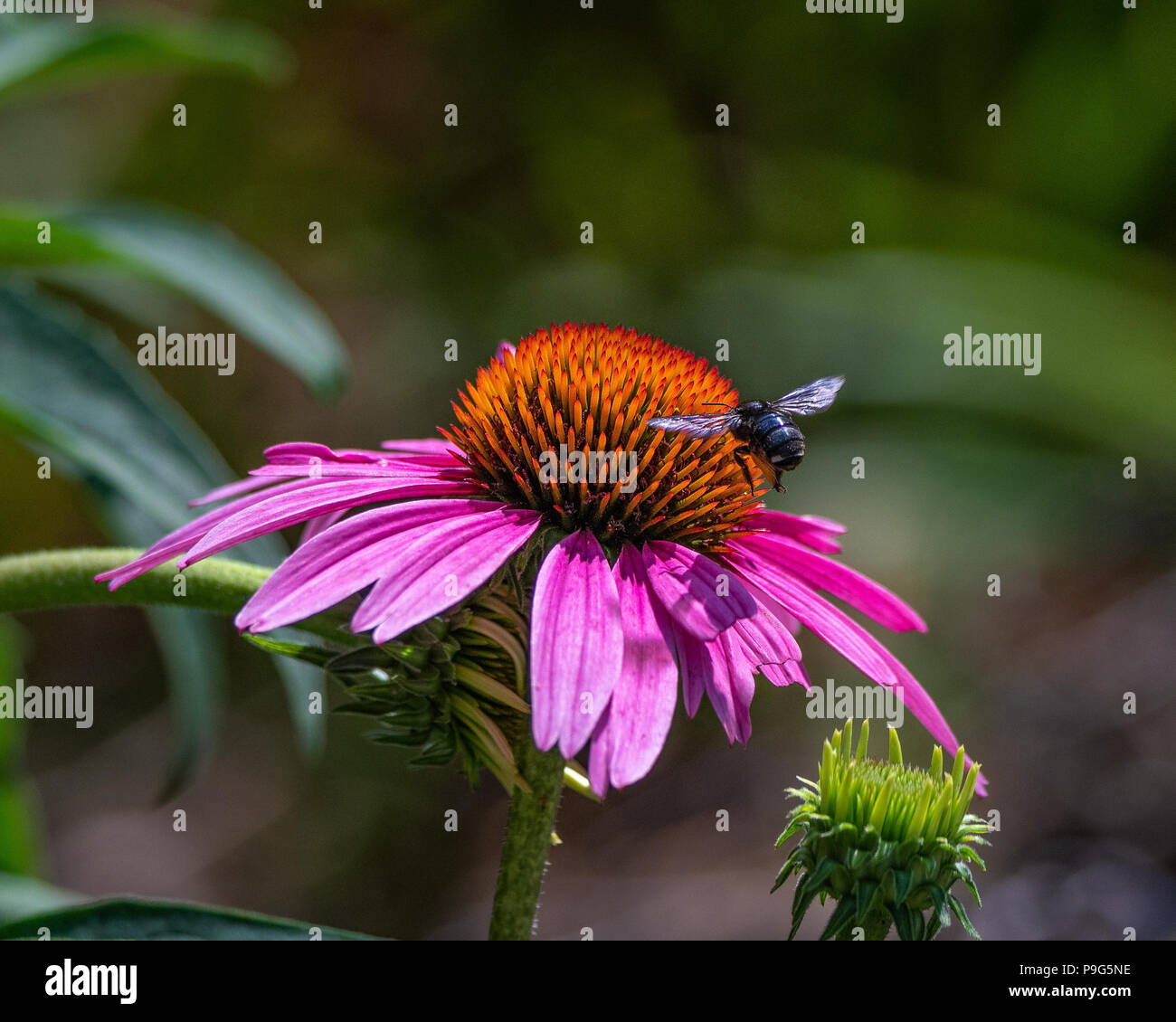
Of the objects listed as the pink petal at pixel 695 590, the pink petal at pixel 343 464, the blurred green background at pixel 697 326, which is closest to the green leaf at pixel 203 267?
the pink petal at pixel 343 464

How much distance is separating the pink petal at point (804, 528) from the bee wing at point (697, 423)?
123 mm

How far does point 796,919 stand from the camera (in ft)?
2.12

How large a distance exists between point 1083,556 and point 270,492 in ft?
9.69

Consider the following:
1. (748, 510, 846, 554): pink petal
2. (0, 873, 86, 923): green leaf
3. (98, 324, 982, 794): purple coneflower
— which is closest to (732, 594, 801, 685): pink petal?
(98, 324, 982, 794): purple coneflower

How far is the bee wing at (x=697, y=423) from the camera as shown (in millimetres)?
804

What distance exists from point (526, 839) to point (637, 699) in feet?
0.53

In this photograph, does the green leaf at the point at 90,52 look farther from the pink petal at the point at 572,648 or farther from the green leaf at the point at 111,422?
the pink petal at the point at 572,648

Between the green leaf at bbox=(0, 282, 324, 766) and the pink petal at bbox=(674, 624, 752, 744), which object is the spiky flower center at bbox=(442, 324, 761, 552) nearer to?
the pink petal at bbox=(674, 624, 752, 744)

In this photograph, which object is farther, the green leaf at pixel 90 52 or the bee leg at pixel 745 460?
the green leaf at pixel 90 52

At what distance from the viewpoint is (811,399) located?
1042 millimetres

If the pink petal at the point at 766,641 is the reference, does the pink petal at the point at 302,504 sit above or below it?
above

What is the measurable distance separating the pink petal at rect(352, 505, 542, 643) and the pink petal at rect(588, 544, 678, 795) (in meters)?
0.09

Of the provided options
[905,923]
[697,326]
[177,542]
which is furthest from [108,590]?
[697,326]

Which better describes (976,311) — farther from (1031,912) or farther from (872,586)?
(872,586)
